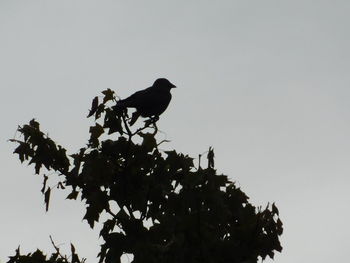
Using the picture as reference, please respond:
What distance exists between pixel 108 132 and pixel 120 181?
0.71 metres

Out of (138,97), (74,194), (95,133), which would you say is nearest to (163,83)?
(138,97)

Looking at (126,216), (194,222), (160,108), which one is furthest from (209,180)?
(160,108)

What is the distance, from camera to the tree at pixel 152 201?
481 cm

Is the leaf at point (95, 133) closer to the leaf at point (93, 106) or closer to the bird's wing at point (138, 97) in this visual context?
the leaf at point (93, 106)

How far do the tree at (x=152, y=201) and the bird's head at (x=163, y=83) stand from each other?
466 centimetres

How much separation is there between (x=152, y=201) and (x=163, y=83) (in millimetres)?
5610

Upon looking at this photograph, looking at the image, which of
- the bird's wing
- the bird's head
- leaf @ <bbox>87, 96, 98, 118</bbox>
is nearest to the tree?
leaf @ <bbox>87, 96, 98, 118</bbox>

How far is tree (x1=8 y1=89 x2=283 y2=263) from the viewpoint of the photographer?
481 centimetres

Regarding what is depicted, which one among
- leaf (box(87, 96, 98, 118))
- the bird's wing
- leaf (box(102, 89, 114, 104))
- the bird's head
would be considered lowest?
leaf (box(87, 96, 98, 118))

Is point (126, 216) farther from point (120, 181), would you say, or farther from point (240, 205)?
point (240, 205)

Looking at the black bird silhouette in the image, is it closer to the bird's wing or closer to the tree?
the bird's wing

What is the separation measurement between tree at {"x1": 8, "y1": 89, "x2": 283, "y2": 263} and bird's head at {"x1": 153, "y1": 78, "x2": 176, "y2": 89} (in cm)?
466

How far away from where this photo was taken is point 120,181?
5.50m

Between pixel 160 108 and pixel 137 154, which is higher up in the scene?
pixel 160 108
